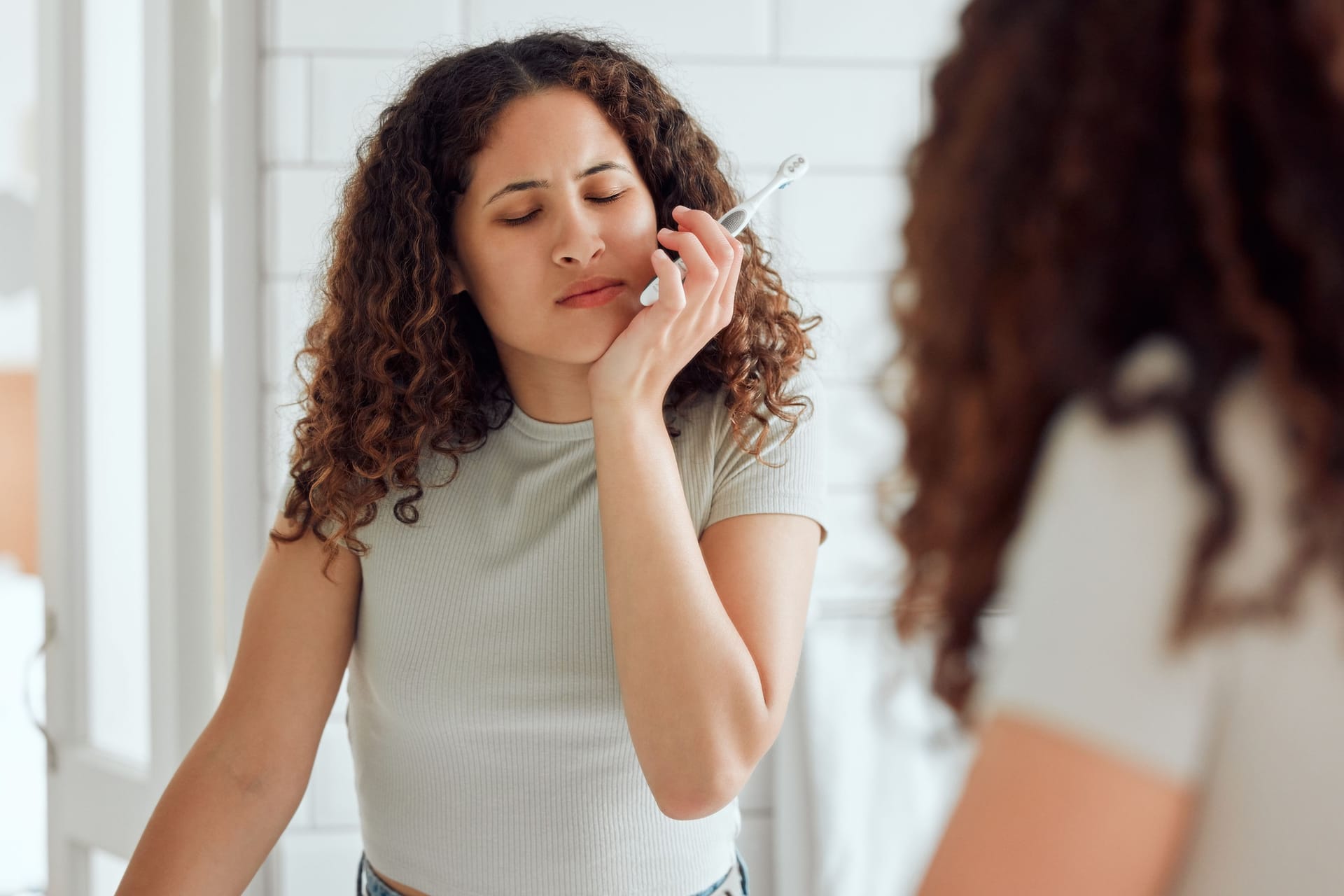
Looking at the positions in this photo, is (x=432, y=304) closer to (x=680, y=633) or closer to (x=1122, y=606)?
(x=680, y=633)

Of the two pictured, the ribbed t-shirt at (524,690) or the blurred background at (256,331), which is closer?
the ribbed t-shirt at (524,690)

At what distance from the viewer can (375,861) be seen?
0.83 metres

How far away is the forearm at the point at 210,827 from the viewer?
0.75 meters

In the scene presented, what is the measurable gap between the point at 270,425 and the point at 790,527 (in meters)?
0.70

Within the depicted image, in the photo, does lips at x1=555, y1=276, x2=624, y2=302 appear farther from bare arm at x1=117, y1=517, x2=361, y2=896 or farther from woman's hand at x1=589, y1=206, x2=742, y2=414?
bare arm at x1=117, y1=517, x2=361, y2=896

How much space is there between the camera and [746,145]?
3.99 ft

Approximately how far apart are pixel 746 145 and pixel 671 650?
733mm

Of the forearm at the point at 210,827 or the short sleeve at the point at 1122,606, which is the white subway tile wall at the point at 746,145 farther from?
the short sleeve at the point at 1122,606

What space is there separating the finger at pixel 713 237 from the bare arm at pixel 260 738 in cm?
38

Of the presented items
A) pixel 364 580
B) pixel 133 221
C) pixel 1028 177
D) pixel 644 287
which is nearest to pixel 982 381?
Result: pixel 1028 177

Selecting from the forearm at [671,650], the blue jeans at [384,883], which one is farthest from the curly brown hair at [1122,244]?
the blue jeans at [384,883]

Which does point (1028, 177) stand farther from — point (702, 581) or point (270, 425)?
point (270, 425)

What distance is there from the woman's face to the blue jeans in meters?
0.43

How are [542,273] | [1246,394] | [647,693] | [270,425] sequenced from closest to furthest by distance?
[1246,394], [647,693], [542,273], [270,425]
